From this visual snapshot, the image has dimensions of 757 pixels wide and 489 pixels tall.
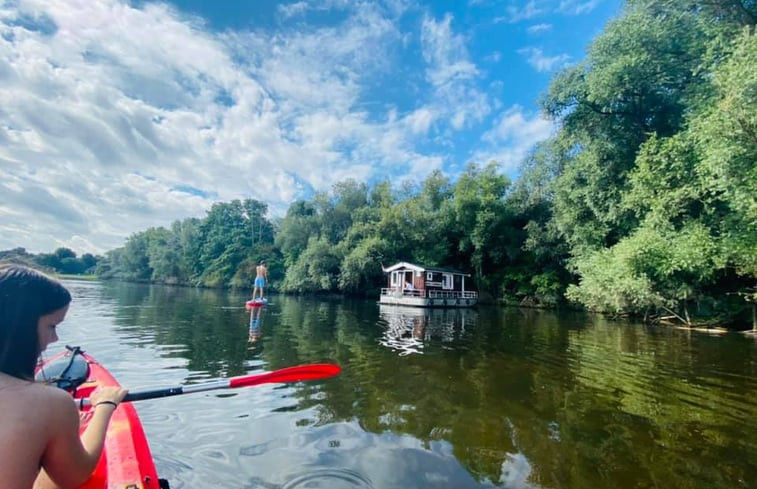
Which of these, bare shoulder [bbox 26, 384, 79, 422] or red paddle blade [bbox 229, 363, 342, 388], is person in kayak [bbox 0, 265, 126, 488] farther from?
red paddle blade [bbox 229, 363, 342, 388]

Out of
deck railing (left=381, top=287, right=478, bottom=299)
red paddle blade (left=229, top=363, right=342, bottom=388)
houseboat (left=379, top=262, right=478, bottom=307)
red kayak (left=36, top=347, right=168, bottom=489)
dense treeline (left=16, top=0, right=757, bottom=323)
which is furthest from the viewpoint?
deck railing (left=381, top=287, right=478, bottom=299)

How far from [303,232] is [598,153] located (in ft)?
92.8

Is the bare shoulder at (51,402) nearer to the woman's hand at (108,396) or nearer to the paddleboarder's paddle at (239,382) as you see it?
the woman's hand at (108,396)

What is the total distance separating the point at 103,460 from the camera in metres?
2.29

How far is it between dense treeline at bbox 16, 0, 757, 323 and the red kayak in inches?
525

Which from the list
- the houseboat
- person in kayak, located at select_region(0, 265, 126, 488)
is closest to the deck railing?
the houseboat

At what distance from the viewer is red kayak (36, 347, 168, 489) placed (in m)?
2.08

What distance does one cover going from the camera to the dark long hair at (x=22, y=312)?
1367 mm

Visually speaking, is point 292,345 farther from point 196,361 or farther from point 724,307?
point 724,307

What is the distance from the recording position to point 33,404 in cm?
129

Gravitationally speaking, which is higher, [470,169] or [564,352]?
[470,169]

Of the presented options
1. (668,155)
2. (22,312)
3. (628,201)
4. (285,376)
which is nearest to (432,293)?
(628,201)

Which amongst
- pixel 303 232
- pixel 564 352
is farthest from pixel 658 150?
pixel 303 232

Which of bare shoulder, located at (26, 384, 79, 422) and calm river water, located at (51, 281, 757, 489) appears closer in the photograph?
bare shoulder, located at (26, 384, 79, 422)
